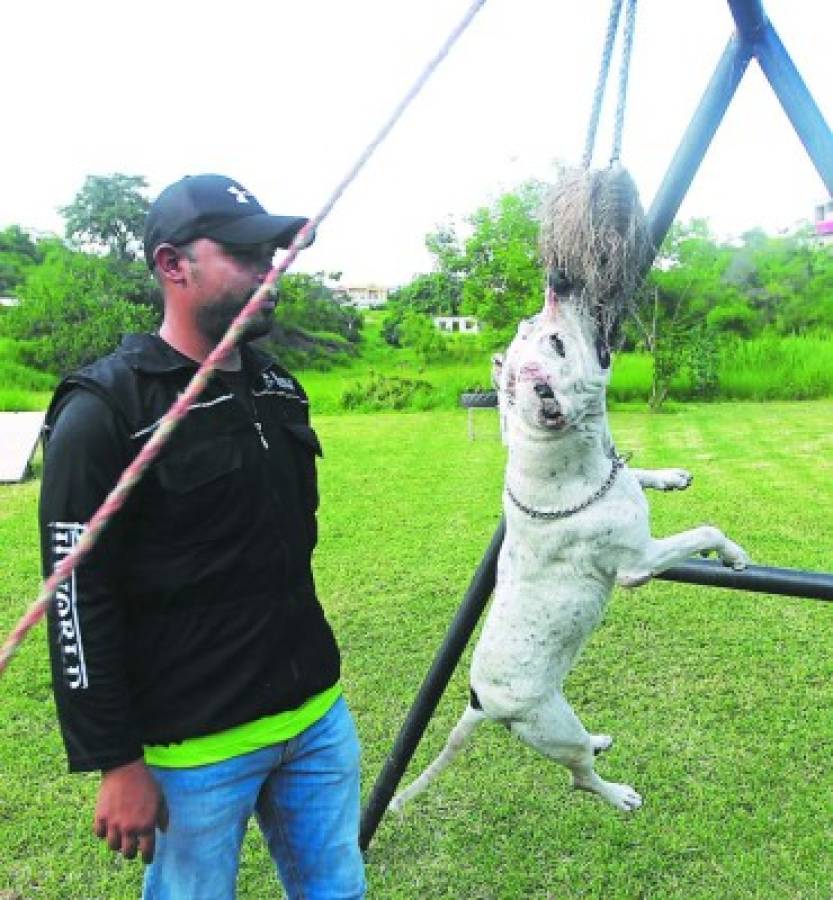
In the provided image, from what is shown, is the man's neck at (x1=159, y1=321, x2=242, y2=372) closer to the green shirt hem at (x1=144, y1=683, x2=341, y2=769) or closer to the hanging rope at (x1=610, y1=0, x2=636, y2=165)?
the green shirt hem at (x1=144, y1=683, x2=341, y2=769)

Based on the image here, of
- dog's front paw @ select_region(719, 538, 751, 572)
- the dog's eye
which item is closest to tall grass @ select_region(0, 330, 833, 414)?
dog's front paw @ select_region(719, 538, 751, 572)

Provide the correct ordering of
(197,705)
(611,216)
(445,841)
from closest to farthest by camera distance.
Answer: (611,216) → (197,705) → (445,841)

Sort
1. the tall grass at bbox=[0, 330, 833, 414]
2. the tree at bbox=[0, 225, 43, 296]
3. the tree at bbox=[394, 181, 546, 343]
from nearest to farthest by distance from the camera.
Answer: the tree at bbox=[394, 181, 546, 343]
the tall grass at bbox=[0, 330, 833, 414]
the tree at bbox=[0, 225, 43, 296]

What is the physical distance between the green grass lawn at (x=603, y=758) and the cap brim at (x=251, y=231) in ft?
6.46

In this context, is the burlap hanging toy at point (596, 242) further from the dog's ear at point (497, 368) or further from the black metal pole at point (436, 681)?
the black metal pole at point (436, 681)

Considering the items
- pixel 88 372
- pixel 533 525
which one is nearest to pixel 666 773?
pixel 533 525

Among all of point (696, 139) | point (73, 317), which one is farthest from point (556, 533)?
point (73, 317)

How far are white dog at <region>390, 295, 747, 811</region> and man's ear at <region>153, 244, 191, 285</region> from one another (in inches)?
23.0

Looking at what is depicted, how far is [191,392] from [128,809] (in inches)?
29.9

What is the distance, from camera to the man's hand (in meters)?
1.40

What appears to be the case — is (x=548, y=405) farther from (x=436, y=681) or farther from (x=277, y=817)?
(x=436, y=681)

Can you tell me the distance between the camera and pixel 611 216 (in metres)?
1.40

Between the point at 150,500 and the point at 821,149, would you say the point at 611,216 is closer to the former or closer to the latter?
the point at 821,149

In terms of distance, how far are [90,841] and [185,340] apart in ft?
6.80
